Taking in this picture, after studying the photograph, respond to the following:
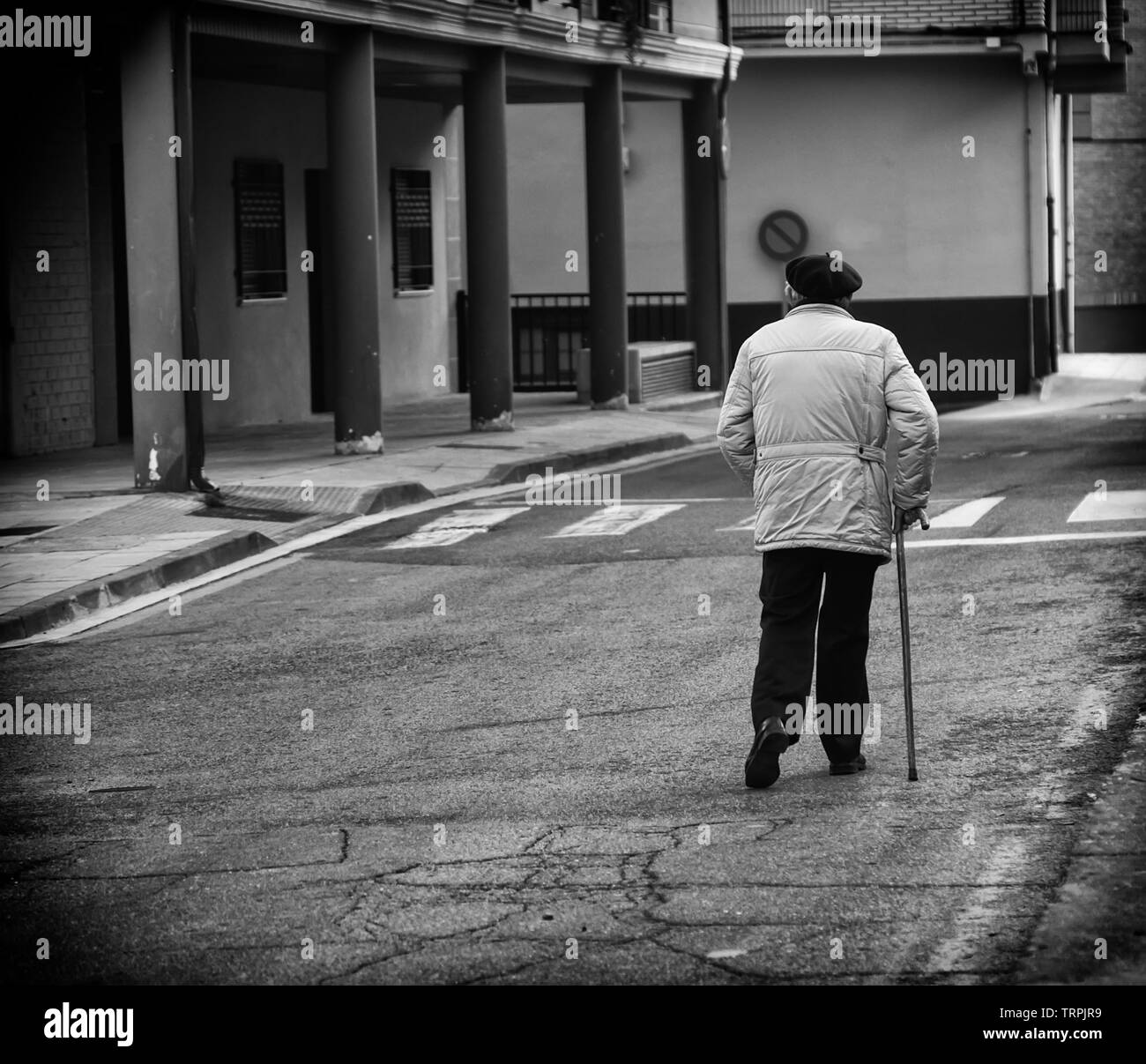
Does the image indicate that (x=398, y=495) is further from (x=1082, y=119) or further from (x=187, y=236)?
(x=1082, y=119)

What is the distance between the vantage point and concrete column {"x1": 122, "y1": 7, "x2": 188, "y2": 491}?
48.9 feet

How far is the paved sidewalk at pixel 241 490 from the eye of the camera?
1193 centimetres

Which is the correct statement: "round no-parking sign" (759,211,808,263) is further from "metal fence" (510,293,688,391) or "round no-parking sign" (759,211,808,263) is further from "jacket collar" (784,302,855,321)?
"jacket collar" (784,302,855,321)

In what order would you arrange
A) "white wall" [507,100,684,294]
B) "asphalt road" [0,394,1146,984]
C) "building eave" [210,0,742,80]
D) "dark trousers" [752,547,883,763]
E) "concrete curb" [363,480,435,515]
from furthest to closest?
"white wall" [507,100,684,294], "building eave" [210,0,742,80], "concrete curb" [363,480,435,515], "dark trousers" [752,547,883,763], "asphalt road" [0,394,1146,984]

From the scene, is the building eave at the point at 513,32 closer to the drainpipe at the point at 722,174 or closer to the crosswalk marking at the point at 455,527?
the drainpipe at the point at 722,174

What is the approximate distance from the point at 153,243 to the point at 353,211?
277 centimetres

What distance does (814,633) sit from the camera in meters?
6.98

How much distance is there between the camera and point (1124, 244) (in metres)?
40.9

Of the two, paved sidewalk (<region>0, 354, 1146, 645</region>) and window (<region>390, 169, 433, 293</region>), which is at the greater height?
→ window (<region>390, 169, 433, 293</region>)

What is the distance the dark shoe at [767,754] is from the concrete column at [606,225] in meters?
15.9

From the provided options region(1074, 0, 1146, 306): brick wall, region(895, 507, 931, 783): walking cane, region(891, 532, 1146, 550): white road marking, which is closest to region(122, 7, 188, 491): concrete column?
region(891, 532, 1146, 550): white road marking

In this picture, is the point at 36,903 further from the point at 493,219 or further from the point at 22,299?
the point at 493,219

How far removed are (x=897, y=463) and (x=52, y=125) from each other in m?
13.0

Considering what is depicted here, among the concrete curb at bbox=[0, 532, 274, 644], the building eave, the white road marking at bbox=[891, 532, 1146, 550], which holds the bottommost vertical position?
the concrete curb at bbox=[0, 532, 274, 644]
